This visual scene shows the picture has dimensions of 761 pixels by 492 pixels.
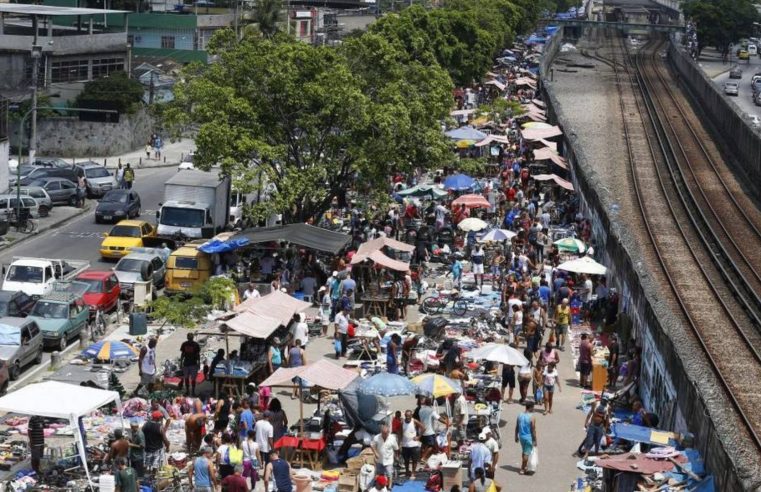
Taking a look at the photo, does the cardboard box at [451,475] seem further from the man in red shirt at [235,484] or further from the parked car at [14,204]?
the parked car at [14,204]

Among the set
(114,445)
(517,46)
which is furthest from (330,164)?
(517,46)

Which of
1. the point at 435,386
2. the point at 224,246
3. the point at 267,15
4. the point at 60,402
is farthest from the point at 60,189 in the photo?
the point at 267,15

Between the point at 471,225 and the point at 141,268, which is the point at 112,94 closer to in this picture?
the point at 471,225

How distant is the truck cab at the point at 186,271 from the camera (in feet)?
127

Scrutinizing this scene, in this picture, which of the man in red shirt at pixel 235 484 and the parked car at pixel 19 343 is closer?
the man in red shirt at pixel 235 484

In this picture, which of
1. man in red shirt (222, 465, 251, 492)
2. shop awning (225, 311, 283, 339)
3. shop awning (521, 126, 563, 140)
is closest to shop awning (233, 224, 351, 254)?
shop awning (225, 311, 283, 339)

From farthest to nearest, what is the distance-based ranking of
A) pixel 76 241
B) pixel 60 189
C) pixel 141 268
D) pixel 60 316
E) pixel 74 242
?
pixel 60 189 < pixel 76 241 < pixel 74 242 < pixel 141 268 < pixel 60 316

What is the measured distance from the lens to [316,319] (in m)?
34.3

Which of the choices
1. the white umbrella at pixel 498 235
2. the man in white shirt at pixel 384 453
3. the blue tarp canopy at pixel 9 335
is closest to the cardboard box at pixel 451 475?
the man in white shirt at pixel 384 453

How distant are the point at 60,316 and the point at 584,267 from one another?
41.9ft

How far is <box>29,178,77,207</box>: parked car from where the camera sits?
A: 5378cm

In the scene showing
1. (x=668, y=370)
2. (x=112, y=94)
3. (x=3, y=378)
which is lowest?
(x=112, y=94)

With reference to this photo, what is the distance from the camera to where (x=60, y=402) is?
2259 centimetres

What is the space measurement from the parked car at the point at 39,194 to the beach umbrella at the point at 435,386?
29.0 metres
